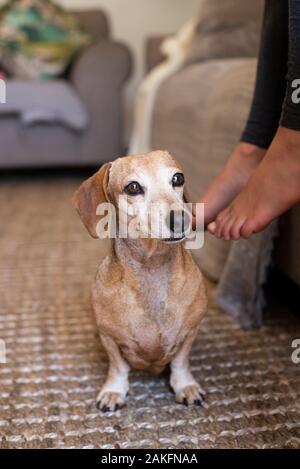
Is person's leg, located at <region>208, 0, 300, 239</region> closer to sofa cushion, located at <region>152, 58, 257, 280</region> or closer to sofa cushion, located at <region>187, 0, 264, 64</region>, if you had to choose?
sofa cushion, located at <region>152, 58, 257, 280</region>

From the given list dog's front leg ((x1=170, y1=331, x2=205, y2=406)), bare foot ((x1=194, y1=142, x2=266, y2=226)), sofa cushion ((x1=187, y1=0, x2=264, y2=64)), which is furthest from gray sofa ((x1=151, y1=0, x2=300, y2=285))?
dog's front leg ((x1=170, y1=331, x2=205, y2=406))

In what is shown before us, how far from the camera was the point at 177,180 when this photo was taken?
0.66 m

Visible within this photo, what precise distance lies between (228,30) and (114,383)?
1.29 meters

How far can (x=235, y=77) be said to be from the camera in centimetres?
113

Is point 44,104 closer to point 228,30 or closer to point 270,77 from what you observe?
point 228,30

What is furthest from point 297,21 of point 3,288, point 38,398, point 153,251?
point 3,288

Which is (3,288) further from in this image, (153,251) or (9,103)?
(9,103)

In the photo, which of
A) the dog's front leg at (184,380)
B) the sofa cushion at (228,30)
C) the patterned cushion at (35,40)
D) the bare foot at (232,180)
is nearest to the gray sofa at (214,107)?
the sofa cushion at (228,30)

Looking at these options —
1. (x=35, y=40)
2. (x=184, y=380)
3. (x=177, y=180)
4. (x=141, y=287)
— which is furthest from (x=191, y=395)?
(x=35, y=40)

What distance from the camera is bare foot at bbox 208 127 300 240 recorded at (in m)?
0.70

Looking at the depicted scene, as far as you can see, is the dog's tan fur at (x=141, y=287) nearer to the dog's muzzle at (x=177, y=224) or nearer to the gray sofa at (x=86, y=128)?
the dog's muzzle at (x=177, y=224)

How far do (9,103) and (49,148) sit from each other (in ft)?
0.86

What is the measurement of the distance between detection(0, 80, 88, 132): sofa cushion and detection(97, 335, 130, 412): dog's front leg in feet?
5.37

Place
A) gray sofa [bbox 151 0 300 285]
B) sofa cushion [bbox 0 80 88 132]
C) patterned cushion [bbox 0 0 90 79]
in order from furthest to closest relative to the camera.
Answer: patterned cushion [bbox 0 0 90 79] < sofa cushion [bbox 0 80 88 132] < gray sofa [bbox 151 0 300 285]
